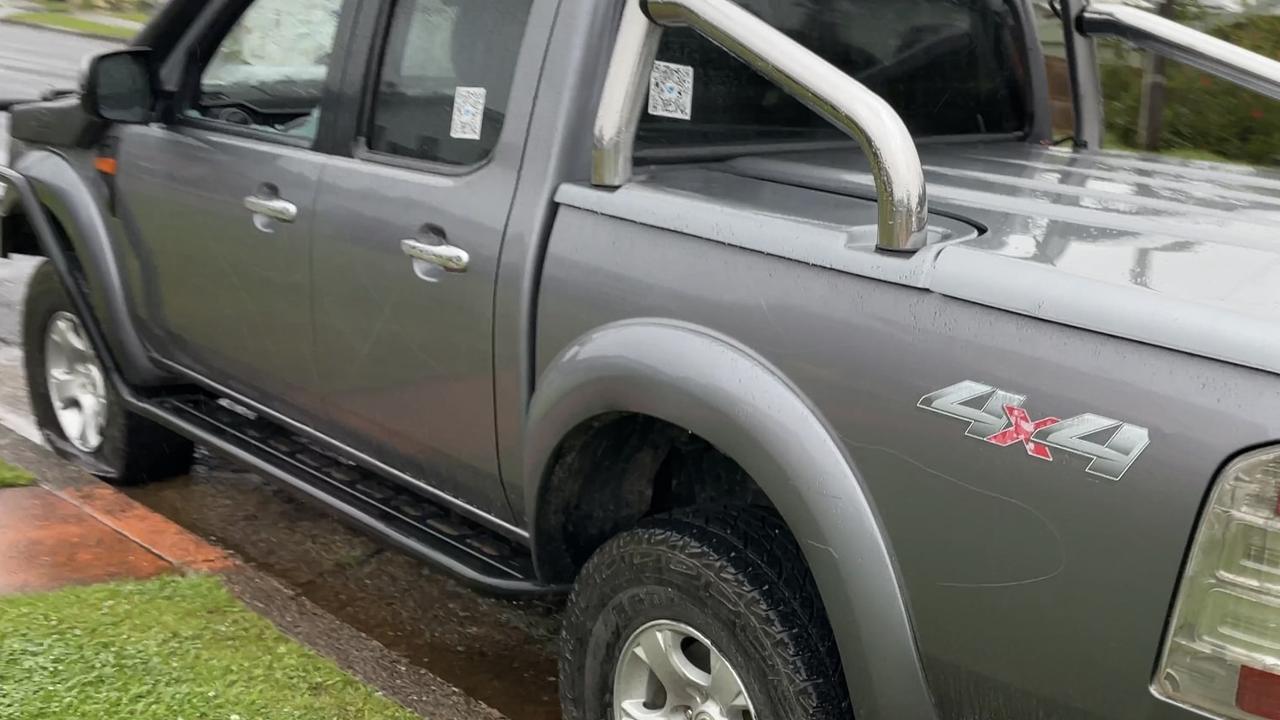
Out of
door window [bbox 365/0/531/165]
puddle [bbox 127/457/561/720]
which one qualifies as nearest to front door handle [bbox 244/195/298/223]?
door window [bbox 365/0/531/165]

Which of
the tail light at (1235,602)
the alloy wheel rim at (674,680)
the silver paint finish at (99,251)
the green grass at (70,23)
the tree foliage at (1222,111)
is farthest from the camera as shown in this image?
the green grass at (70,23)

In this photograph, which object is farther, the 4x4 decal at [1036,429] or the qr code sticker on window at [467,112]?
the qr code sticker on window at [467,112]

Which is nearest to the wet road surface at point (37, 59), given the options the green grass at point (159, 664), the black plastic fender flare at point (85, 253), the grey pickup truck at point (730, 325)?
the black plastic fender flare at point (85, 253)

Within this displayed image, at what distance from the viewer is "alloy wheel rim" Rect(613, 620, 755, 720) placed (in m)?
2.42

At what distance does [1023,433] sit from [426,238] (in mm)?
1584

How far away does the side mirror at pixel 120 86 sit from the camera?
155 inches

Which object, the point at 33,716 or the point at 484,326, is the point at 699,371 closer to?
the point at 484,326

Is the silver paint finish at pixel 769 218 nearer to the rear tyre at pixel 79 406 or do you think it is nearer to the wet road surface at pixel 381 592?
the wet road surface at pixel 381 592

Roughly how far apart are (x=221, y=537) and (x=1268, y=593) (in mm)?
3549

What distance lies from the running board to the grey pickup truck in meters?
0.01

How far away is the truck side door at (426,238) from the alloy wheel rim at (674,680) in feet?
1.97

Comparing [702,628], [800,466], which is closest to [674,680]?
[702,628]

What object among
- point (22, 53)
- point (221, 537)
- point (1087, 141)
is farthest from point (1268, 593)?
point (22, 53)

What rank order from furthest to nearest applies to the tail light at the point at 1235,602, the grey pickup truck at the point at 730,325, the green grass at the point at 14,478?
the green grass at the point at 14,478
the grey pickup truck at the point at 730,325
the tail light at the point at 1235,602
